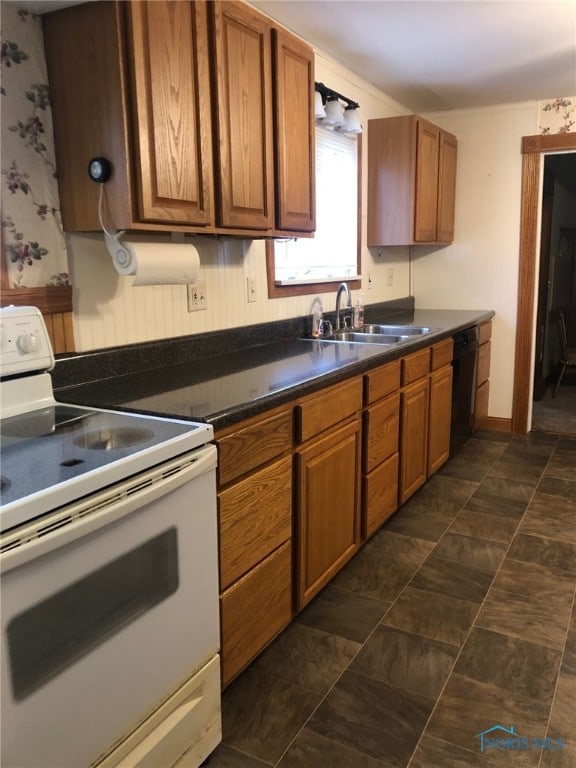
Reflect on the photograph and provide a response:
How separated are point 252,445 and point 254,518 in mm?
223

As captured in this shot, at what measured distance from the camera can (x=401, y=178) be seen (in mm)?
3604

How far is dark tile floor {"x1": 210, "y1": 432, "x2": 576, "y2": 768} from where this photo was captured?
1.58 meters

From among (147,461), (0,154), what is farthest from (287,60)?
(147,461)

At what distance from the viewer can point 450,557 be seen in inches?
100

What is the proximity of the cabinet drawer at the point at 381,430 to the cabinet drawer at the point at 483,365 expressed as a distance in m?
1.51

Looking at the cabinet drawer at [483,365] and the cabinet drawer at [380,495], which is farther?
the cabinet drawer at [483,365]

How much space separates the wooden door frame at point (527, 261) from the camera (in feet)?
13.0

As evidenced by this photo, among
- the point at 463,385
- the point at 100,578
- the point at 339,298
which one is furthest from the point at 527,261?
the point at 100,578

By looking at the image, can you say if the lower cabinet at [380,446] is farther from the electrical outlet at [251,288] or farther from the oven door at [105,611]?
the oven door at [105,611]

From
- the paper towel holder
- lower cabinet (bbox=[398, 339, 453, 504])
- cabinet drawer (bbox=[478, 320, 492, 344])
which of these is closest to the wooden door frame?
cabinet drawer (bbox=[478, 320, 492, 344])

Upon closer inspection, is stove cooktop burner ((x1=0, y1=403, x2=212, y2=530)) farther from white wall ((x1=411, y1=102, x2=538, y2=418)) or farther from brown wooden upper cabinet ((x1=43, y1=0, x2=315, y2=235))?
white wall ((x1=411, y1=102, x2=538, y2=418))

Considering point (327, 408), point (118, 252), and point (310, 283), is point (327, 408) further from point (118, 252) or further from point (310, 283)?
point (310, 283)

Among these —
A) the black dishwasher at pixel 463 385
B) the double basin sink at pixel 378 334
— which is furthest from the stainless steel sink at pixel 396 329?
the black dishwasher at pixel 463 385

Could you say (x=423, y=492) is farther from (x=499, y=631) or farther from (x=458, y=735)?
(x=458, y=735)
